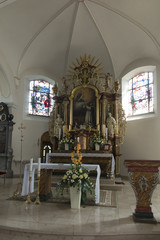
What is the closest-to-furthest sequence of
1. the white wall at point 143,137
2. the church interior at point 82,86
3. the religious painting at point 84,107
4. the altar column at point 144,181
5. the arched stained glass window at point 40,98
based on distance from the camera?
the altar column at point 144,181 < the church interior at point 82,86 < the white wall at point 143,137 < the religious painting at point 84,107 < the arched stained glass window at point 40,98

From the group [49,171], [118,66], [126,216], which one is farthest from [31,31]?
[126,216]

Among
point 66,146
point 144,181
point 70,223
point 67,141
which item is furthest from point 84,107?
point 70,223

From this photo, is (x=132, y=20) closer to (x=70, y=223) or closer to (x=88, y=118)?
(x=88, y=118)

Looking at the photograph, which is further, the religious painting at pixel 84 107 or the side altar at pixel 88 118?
the religious painting at pixel 84 107

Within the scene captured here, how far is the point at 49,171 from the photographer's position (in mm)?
6707

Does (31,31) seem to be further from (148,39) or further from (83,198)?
(83,198)

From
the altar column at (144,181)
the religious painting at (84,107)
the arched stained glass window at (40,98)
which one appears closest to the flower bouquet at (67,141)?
the religious painting at (84,107)

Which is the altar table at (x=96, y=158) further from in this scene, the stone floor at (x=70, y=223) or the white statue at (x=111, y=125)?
the stone floor at (x=70, y=223)

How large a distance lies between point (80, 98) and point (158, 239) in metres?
9.27

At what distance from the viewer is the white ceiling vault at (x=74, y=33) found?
35.1ft

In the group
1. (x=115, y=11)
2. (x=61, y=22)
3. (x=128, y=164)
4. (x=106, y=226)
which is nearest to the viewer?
(x=106, y=226)

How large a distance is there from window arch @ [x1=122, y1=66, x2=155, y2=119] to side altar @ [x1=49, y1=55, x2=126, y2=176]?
1.05 metres

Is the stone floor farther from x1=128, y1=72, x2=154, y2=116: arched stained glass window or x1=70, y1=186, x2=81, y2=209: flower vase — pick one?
x1=128, y1=72, x2=154, y2=116: arched stained glass window

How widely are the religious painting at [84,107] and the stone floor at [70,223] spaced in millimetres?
6616
